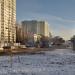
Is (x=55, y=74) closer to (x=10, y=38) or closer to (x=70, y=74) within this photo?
(x=70, y=74)

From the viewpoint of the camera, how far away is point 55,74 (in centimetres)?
1956

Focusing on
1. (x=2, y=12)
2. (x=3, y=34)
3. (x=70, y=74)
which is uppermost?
(x=2, y=12)

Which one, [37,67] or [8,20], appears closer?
[37,67]

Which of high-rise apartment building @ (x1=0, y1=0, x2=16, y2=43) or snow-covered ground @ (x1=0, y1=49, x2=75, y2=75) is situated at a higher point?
high-rise apartment building @ (x1=0, y1=0, x2=16, y2=43)

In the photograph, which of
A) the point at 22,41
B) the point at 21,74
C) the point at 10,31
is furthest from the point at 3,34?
the point at 21,74

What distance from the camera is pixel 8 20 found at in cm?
14788

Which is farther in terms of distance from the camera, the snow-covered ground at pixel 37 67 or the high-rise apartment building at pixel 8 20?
the high-rise apartment building at pixel 8 20

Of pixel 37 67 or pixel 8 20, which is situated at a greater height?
pixel 8 20

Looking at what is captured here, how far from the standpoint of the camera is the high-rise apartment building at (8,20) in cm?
14000

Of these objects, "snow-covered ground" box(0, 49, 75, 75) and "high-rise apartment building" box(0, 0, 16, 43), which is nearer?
"snow-covered ground" box(0, 49, 75, 75)

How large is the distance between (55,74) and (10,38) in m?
122

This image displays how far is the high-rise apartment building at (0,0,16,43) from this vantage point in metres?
140

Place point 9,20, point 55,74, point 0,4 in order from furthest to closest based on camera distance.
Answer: point 9,20, point 0,4, point 55,74

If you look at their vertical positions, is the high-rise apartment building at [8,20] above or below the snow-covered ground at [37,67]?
above
